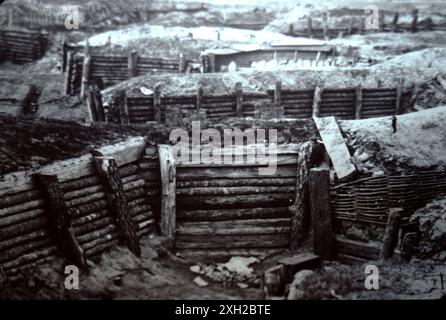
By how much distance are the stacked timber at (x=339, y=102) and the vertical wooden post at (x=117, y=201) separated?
22.4 feet

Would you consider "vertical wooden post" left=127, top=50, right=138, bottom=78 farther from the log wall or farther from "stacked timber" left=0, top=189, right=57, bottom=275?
"stacked timber" left=0, top=189, right=57, bottom=275

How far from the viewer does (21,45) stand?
13117 millimetres

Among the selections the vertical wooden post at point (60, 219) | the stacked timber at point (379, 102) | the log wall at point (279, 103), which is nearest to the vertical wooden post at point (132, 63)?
the log wall at point (279, 103)

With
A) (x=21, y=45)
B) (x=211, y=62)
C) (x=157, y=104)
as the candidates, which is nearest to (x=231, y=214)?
(x=157, y=104)

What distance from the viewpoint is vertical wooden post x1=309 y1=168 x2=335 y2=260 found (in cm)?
559

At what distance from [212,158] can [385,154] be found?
2403mm

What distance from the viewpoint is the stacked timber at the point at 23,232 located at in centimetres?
438

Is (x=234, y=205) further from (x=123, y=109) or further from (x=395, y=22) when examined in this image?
(x=395, y=22)

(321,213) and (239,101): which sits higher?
(239,101)

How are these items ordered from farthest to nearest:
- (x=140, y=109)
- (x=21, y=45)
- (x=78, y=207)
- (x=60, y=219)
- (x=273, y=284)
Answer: (x=21, y=45), (x=140, y=109), (x=78, y=207), (x=60, y=219), (x=273, y=284)

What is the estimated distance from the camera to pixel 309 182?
18.9 ft

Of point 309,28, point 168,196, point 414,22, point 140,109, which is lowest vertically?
point 168,196

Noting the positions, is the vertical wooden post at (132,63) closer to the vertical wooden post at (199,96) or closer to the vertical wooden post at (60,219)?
the vertical wooden post at (199,96)

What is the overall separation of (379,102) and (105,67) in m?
8.29
